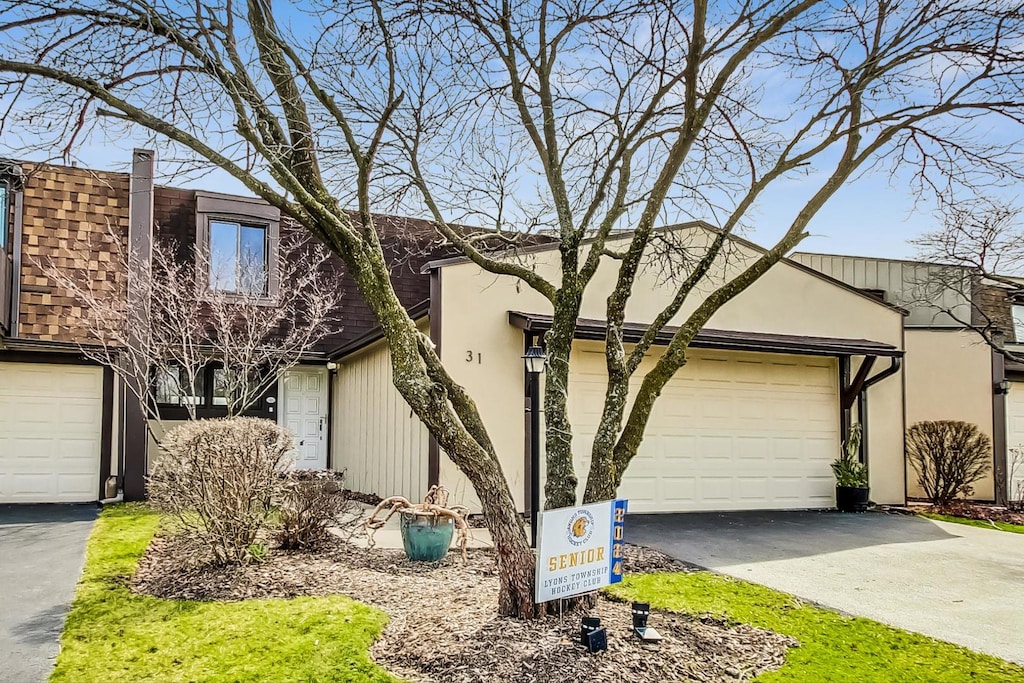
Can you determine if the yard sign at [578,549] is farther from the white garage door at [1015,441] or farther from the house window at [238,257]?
the white garage door at [1015,441]

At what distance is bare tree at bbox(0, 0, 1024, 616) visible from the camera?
5.21 m

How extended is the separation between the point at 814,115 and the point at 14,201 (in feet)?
39.0

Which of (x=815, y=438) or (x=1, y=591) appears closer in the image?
(x=1, y=591)

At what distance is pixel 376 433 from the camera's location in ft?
41.2

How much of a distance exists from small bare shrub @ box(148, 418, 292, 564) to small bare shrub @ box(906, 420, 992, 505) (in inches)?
449

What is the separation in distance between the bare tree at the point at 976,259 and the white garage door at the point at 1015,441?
0.93m

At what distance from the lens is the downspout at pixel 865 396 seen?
1256 cm

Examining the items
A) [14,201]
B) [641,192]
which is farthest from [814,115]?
[14,201]

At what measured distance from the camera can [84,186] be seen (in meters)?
12.5

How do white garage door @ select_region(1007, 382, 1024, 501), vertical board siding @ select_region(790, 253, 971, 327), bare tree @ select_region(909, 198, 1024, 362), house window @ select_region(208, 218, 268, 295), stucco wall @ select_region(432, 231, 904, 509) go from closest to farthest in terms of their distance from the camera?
stucco wall @ select_region(432, 231, 904, 509), bare tree @ select_region(909, 198, 1024, 362), house window @ select_region(208, 218, 268, 295), white garage door @ select_region(1007, 382, 1024, 501), vertical board siding @ select_region(790, 253, 971, 327)

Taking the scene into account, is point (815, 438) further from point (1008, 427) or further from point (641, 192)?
point (641, 192)

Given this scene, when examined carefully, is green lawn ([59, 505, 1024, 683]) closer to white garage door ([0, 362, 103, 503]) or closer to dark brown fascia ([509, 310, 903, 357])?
dark brown fascia ([509, 310, 903, 357])

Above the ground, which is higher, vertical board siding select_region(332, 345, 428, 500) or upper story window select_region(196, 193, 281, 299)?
upper story window select_region(196, 193, 281, 299)

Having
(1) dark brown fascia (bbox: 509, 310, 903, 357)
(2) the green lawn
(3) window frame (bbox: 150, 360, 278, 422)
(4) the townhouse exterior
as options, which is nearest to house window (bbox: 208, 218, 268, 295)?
(4) the townhouse exterior
